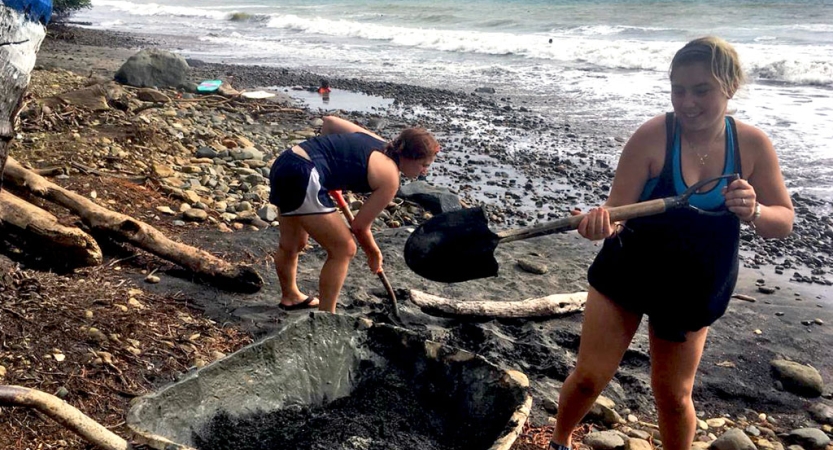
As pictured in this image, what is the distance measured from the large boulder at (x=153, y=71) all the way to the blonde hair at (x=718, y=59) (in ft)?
35.3

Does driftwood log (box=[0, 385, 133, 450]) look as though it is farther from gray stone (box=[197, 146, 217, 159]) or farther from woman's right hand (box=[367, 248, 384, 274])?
gray stone (box=[197, 146, 217, 159])

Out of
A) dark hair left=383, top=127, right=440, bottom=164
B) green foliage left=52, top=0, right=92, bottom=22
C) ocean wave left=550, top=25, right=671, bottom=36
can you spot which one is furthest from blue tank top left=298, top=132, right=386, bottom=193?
green foliage left=52, top=0, right=92, bottom=22

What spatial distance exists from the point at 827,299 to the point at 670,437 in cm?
363

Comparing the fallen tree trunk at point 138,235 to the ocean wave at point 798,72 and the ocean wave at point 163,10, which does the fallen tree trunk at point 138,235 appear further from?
the ocean wave at point 163,10

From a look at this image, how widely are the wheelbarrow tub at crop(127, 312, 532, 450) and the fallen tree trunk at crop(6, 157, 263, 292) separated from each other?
6.47ft

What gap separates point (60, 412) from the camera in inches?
88.1

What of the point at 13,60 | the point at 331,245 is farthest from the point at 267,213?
the point at 13,60

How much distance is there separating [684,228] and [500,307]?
2.44 meters

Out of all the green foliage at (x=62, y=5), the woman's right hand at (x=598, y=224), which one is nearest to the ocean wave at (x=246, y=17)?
the green foliage at (x=62, y=5)

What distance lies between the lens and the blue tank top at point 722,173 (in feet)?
9.14

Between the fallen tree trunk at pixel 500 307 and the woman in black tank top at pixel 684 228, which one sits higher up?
the woman in black tank top at pixel 684 228

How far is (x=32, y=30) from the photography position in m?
3.04

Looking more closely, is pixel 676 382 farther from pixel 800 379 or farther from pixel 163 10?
pixel 163 10

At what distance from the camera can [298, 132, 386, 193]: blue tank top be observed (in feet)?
14.3
